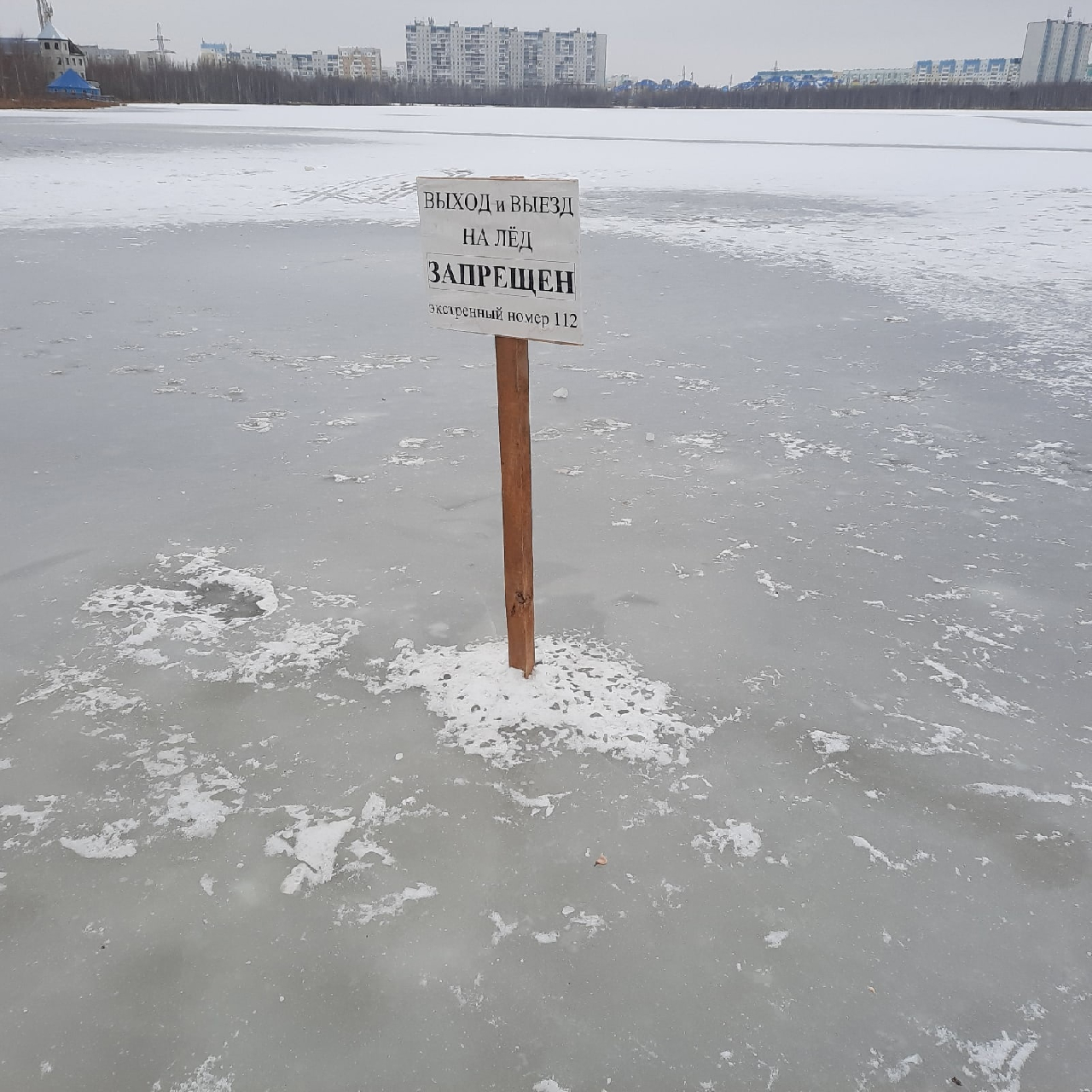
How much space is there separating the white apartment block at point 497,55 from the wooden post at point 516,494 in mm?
187871

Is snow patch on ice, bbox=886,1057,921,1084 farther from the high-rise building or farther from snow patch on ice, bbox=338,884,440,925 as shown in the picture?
the high-rise building

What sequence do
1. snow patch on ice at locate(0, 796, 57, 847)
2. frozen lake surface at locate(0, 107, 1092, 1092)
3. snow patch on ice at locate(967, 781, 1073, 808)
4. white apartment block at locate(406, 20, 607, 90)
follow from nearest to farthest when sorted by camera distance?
frozen lake surface at locate(0, 107, 1092, 1092), snow patch on ice at locate(0, 796, 57, 847), snow patch on ice at locate(967, 781, 1073, 808), white apartment block at locate(406, 20, 607, 90)

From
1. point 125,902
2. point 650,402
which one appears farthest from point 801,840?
point 650,402

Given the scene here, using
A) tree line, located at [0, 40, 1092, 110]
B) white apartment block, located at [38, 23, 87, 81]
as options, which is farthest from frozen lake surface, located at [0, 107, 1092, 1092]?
white apartment block, located at [38, 23, 87, 81]

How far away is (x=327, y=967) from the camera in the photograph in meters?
2.05

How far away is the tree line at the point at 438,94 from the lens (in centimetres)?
7025

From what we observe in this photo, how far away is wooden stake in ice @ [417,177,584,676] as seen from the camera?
2.36m

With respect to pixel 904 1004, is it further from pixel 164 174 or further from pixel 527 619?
pixel 164 174

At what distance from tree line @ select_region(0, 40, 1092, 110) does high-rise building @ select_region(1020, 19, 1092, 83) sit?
300 feet

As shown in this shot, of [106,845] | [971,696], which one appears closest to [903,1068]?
[971,696]

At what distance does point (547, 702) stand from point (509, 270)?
1456mm

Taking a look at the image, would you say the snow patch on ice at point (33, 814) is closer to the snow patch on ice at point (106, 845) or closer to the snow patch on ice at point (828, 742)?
the snow patch on ice at point (106, 845)

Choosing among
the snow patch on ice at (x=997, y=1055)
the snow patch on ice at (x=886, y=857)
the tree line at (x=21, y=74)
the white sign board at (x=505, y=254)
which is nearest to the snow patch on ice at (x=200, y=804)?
the white sign board at (x=505, y=254)

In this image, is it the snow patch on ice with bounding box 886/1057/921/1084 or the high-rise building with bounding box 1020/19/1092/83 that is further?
the high-rise building with bounding box 1020/19/1092/83
